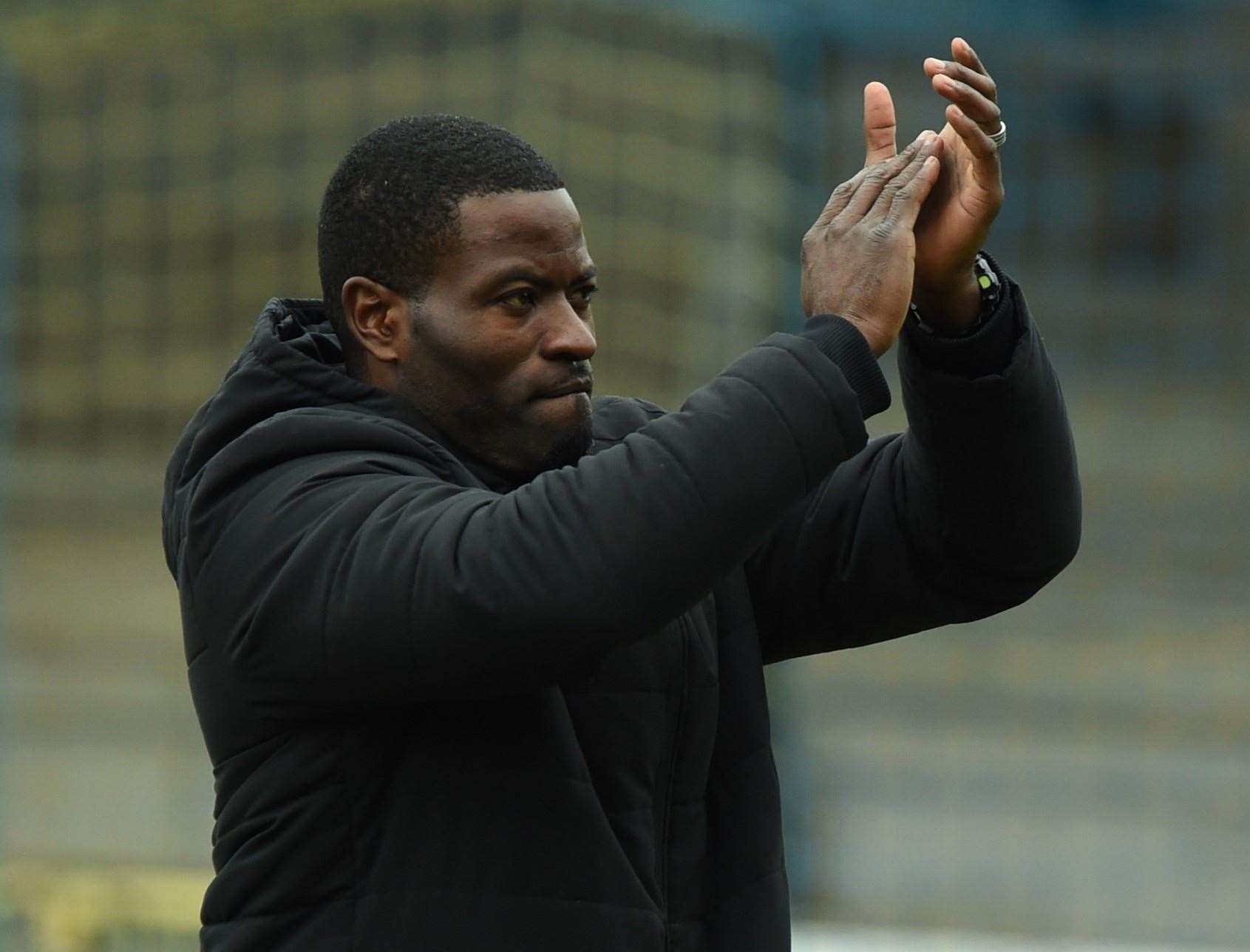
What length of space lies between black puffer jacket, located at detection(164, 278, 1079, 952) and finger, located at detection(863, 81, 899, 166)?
0.56ft

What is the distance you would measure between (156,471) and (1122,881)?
94.5 inches

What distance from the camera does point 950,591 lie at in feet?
7.18

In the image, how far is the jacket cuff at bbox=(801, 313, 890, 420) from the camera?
185cm

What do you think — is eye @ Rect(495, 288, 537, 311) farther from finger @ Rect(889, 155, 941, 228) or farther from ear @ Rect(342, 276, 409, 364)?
finger @ Rect(889, 155, 941, 228)

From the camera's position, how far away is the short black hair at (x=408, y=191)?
198cm

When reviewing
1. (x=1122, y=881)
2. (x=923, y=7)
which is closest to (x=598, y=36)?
(x=923, y=7)

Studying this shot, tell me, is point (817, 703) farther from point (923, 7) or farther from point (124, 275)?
point (124, 275)

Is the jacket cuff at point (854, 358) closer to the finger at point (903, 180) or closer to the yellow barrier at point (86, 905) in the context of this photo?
the finger at point (903, 180)

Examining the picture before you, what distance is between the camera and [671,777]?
6.56ft

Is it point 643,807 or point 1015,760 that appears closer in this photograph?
point 643,807

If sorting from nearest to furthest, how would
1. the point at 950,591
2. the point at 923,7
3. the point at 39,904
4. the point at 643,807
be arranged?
the point at 643,807 → the point at 950,591 → the point at 923,7 → the point at 39,904

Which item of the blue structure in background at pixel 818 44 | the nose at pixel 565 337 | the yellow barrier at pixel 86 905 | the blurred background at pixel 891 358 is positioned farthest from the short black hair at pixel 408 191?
the yellow barrier at pixel 86 905

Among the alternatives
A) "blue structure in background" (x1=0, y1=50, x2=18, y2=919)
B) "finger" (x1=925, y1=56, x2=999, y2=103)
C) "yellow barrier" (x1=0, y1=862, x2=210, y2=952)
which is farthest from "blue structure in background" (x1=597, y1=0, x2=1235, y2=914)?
"finger" (x1=925, y1=56, x2=999, y2=103)

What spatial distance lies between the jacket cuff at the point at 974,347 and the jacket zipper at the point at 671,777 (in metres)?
0.33
